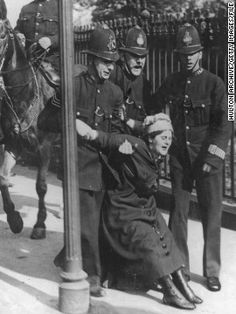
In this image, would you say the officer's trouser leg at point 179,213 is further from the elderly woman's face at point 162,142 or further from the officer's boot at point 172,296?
the officer's boot at point 172,296

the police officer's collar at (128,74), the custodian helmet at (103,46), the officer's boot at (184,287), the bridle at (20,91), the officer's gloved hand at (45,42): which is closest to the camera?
the officer's boot at (184,287)

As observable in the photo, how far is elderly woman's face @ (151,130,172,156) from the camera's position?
5.24m

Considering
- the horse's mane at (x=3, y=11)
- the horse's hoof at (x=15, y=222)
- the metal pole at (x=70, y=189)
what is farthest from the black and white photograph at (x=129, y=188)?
the horse's hoof at (x=15, y=222)

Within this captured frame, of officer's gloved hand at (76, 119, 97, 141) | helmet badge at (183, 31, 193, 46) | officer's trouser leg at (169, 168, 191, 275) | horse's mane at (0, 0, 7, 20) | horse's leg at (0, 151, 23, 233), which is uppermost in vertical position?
horse's mane at (0, 0, 7, 20)

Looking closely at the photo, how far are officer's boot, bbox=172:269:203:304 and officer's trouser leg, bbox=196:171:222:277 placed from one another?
19.1 inches

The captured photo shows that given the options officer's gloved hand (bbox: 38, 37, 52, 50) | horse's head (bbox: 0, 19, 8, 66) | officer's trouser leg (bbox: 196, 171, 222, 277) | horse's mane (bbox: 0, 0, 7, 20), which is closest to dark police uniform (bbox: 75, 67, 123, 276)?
officer's trouser leg (bbox: 196, 171, 222, 277)

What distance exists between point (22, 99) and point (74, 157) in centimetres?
255

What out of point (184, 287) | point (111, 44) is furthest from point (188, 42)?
point (184, 287)

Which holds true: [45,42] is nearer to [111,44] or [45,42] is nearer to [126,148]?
[111,44]

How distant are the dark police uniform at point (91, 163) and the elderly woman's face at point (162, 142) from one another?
18.5 inches

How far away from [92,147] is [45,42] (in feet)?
9.20

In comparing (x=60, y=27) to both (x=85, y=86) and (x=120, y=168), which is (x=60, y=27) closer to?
(x=85, y=86)

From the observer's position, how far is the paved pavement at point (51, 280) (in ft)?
16.6

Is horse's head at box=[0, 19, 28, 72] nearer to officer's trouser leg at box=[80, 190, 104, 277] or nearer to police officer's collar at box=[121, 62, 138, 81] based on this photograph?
police officer's collar at box=[121, 62, 138, 81]
